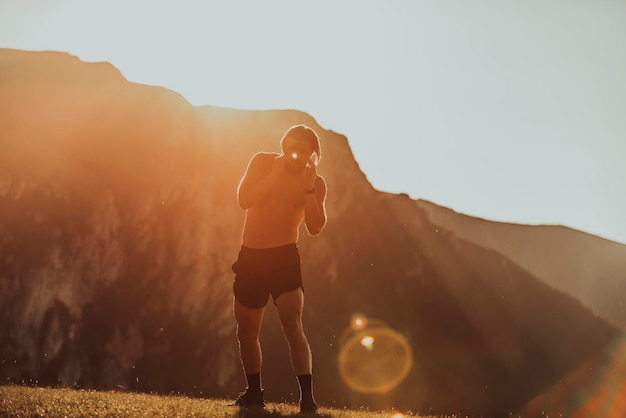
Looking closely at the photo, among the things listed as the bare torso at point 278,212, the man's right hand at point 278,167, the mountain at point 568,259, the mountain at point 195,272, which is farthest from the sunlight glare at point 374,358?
the man's right hand at point 278,167

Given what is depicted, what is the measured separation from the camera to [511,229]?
542 ft

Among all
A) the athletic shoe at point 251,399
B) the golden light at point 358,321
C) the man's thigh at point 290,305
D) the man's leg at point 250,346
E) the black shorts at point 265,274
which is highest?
the black shorts at point 265,274

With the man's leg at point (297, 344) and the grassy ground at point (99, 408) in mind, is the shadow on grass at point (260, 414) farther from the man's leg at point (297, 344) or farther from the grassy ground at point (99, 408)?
the man's leg at point (297, 344)

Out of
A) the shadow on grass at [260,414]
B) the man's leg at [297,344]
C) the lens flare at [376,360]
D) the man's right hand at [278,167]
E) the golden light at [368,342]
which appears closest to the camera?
the shadow on grass at [260,414]

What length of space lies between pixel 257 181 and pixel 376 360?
120264 millimetres

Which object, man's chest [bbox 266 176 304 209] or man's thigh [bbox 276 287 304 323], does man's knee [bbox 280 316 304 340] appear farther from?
man's chest [bbox 266 176 304 209]

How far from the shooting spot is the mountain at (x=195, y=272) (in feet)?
351

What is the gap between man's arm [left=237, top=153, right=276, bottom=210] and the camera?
8.02m

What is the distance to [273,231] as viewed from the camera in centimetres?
820

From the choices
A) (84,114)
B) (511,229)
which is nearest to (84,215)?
(84,114)

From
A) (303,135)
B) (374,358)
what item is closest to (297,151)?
(303,135)

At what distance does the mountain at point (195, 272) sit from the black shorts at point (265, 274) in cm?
10103

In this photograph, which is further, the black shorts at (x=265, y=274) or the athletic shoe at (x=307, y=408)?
the black shorts at (x=265, y=274)

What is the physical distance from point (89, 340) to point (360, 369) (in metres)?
49.3
